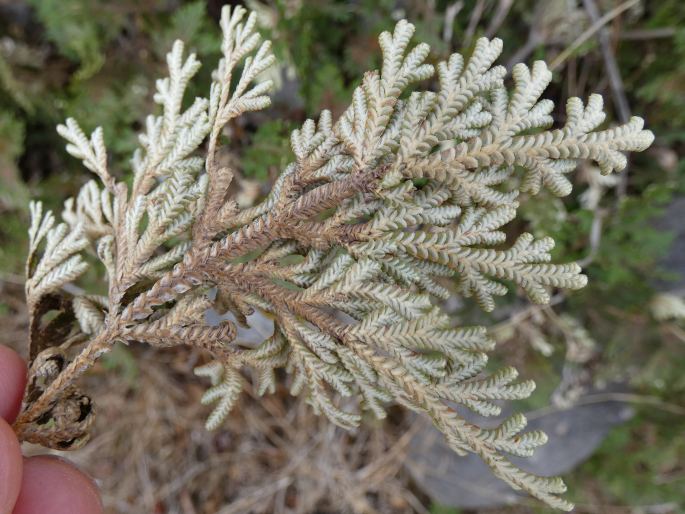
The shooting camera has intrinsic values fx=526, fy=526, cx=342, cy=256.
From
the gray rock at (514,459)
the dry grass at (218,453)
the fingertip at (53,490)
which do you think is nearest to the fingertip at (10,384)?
the fingertip at (53,490)

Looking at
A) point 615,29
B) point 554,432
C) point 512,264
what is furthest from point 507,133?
point 554,432

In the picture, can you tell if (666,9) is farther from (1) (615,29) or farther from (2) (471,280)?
(2) (471,280)

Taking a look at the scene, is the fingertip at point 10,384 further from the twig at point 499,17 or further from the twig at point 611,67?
the twig at point 611,67

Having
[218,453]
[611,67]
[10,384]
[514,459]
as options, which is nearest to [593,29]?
[611,67]

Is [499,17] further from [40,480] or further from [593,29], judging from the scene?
[40,480]

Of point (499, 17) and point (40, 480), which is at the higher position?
point (499, 17)

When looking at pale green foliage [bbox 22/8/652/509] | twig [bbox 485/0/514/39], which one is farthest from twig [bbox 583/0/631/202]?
pale green foliage [bbox 22/8/652/509]

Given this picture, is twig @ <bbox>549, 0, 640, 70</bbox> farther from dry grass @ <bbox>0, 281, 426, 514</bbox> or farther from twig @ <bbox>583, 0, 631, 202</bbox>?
dry grass @ <bbox>0, 281, 426, 514</bbox>
